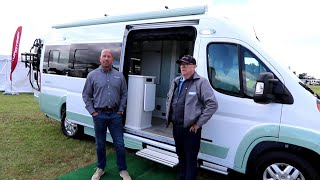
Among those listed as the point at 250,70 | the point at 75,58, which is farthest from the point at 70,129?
the point at 250,70

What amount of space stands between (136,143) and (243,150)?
1.97 m

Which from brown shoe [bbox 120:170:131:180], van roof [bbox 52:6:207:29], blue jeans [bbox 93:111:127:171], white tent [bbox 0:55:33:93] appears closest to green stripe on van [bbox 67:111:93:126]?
blue jeans [bbox 93:111:127:171]

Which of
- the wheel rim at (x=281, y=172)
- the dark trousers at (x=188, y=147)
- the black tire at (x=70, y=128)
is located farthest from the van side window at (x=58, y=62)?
the wheel rim at (x=281, y=172)

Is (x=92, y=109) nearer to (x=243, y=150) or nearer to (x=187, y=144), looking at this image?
(x=187, y=144)

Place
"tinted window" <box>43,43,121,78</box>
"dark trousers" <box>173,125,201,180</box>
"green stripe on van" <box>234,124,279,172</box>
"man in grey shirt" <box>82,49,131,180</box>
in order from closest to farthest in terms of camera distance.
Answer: "green stripe on van" <box>234,124,279,172</box>
"dark trousers" <box>173,125,201,180</box>
"man in grey shirt" <box>82,49,131,180</box>
"tinted window" <box>43,43,121,78</box>

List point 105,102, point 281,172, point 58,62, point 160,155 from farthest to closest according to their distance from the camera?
point 58,62 < point 160,155 < point 105,102 < point 281,172

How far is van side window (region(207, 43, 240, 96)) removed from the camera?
12.8ft

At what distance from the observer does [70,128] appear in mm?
6695

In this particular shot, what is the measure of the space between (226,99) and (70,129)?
415 cm

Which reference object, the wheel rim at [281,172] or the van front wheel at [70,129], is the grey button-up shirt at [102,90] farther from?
the van front wheel at [70,129]

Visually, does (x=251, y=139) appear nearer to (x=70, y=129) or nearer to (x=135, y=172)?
(x=135, y=172)

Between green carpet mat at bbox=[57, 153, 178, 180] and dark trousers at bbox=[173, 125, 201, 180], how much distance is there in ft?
2.88

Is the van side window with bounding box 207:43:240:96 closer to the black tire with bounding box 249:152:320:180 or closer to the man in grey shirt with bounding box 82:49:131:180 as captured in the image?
the black tire with bounding box 249:152:320:180

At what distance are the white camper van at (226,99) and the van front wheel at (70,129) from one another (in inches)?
19.5
